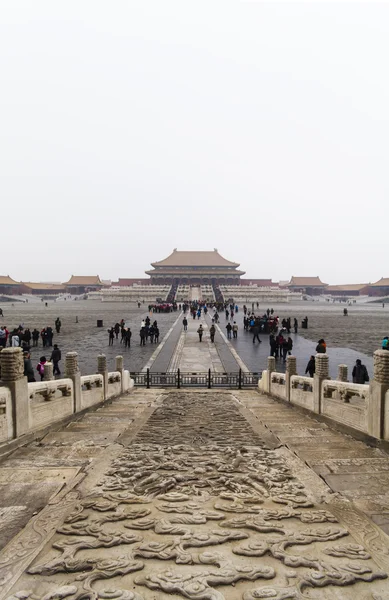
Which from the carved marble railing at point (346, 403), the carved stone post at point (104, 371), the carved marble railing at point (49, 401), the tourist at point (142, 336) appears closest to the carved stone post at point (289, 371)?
the carved marble railing at point (346, 403)

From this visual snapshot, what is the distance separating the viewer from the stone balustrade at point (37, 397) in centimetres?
507

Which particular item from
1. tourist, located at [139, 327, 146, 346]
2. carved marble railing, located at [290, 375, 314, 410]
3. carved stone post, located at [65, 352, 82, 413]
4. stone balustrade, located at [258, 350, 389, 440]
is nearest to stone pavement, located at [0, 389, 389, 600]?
stone balustrade, located at [258, 350, 389, 440]

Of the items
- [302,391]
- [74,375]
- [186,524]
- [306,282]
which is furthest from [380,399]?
[306,282]

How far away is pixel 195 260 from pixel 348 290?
3631cm

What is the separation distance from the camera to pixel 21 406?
17.3 feet

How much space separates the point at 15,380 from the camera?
5.14 meters

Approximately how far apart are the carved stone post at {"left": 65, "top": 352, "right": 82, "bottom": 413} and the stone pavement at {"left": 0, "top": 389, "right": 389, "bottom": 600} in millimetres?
2042

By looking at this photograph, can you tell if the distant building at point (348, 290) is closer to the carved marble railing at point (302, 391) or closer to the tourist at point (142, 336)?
the tourist at point (142, 336)

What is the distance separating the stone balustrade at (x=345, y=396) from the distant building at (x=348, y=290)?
7936 centimetres

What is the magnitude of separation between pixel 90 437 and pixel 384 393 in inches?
168

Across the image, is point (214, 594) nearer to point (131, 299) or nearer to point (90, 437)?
point (90, 437)

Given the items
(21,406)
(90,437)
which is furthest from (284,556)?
(21,406)

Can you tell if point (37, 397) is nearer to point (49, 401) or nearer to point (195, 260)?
point (49, 401)

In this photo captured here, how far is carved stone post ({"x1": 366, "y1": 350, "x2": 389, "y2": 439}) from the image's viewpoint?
496 centimetres
